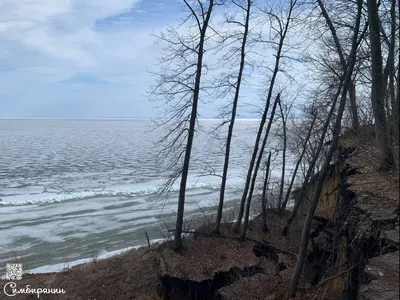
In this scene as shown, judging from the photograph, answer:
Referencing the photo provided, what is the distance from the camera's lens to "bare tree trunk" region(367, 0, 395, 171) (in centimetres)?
845

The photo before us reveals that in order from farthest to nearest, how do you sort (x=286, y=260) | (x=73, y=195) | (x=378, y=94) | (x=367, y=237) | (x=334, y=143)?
(x=73, y=195)
(x=286, y=260)
(x=378, y=94)
(x=334, y=143)
(x=367, y=237)

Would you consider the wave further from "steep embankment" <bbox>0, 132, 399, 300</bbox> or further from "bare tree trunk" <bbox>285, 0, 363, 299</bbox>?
"bare tree trunk" <bbox>285, 0, 363, 299</bbox>

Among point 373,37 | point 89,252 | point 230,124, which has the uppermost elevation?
point 373,37

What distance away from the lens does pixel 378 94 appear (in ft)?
29.4

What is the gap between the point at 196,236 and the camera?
50.7 ft

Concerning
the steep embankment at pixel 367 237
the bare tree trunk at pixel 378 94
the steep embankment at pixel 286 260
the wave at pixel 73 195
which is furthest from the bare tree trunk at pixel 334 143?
the wave at pixel 73 195

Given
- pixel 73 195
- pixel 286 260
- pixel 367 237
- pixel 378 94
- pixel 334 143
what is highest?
pixel 378 94

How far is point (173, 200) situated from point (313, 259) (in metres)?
17.7

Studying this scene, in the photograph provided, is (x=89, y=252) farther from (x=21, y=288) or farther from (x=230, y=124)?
(x=230, y=124)

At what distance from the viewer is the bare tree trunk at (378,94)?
8452mm

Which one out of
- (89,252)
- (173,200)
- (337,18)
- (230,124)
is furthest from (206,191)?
(337,18)

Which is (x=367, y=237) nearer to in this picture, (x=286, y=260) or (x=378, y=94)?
(x=378, y=94)

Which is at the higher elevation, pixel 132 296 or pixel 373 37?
pixel 373 37

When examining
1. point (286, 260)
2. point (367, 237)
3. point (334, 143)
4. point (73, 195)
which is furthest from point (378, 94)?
point (73, 195)
